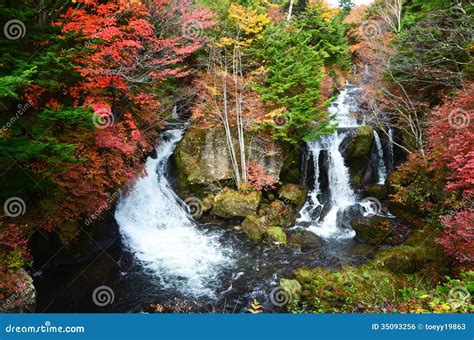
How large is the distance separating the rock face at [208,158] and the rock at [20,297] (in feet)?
29.4

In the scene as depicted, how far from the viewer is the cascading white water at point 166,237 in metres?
10.7

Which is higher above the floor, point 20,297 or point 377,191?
point 20,297

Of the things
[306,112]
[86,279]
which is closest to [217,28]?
[306,112]

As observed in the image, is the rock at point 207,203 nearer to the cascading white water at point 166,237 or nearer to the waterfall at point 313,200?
the cascading white water at point 166,237

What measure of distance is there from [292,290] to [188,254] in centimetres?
465

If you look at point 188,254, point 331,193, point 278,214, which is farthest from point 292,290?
point 331,193

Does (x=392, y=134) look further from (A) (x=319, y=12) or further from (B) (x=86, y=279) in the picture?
(B) (x=86, y=279)

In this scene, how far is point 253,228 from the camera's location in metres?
13.3

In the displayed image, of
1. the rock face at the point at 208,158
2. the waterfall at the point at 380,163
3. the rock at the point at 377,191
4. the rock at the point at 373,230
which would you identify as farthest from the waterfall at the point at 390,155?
the rock face at the point at 208,158

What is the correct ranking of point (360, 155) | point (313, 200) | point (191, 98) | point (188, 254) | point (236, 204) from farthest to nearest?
point (360, 155) < point (191, 98) < point (313, 200) < point (236, 204) < point (188, 254)

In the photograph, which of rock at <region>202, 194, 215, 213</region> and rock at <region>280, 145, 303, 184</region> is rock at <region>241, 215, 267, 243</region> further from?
rock at <region>280, 145, 303, 184</region>

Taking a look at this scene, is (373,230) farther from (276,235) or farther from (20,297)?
(20,297)

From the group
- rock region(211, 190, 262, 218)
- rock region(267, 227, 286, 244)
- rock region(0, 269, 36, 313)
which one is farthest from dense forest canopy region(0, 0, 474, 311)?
rock region(267, 227, 286, 244)

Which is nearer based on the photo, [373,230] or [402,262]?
[402,262]
